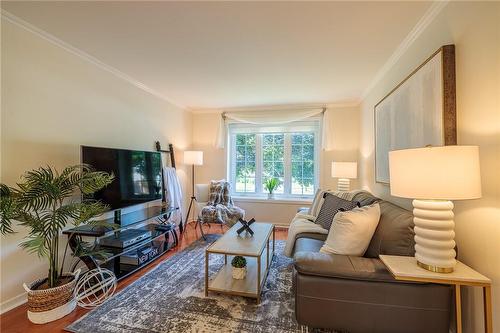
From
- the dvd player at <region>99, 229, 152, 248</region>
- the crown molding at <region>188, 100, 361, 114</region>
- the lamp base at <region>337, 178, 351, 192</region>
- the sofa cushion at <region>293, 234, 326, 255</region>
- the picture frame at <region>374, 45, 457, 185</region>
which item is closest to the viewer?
the picture frame at <region>374, 45, 457, 185</region>

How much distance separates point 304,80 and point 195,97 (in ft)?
6.16

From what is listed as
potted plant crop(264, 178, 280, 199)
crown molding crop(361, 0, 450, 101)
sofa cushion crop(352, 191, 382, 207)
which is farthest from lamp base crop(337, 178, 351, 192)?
crown molding crop(361, 0, 450, 101)

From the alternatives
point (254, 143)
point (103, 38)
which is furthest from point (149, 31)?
point (254, 143)

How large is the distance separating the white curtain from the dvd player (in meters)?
2.47

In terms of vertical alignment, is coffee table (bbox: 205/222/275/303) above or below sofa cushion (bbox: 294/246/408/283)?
below

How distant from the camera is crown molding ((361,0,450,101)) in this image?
168cm

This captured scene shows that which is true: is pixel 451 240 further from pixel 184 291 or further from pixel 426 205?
pixel 184 291

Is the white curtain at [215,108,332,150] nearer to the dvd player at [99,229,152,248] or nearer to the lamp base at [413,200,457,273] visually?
the dvd player at [99,229,152,248]

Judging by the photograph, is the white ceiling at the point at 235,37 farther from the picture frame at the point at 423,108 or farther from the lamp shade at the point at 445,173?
the lamp shade at the point at 445,173

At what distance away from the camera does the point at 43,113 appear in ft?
7.01

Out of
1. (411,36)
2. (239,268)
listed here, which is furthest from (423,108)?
(239,268)

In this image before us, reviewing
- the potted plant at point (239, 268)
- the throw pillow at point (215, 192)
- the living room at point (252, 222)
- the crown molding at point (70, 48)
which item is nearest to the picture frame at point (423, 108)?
the living room at point (252, 222)

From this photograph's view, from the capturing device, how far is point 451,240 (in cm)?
127

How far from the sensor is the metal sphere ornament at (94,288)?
197 centimetres
